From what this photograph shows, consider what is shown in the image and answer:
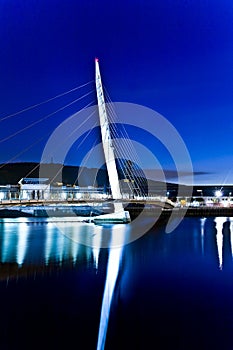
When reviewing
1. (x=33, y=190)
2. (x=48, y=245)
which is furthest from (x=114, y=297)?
(x=33, y=190)

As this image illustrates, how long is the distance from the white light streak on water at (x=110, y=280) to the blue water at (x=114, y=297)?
0.06ft

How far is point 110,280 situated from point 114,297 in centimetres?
132

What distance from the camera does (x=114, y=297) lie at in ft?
26.4

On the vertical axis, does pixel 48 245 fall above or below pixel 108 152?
below

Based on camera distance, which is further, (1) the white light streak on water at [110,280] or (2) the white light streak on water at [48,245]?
(2) the white light streak on water at [48,245]

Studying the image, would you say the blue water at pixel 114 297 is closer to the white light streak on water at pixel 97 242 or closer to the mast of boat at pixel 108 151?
the white light streak on water at pixel 97 242

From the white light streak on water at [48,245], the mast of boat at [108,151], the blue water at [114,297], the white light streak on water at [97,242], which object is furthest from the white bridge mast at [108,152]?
the white light streak on water at [48,245]

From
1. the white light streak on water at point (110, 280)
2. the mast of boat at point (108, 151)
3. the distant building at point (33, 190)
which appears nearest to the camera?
the white light streak on water at point (110, 280)

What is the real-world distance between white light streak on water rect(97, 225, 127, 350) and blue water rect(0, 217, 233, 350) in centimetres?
2

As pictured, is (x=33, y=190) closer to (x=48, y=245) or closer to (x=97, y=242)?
(x=48, y=245)

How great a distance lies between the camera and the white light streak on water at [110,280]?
19.8ft

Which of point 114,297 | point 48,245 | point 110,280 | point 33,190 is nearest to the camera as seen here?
point 114,297

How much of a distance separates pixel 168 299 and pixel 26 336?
3142 millimetres

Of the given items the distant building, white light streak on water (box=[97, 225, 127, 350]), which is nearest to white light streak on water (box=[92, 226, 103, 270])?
white light streak on water (box=[97, 225, 127, 350])
